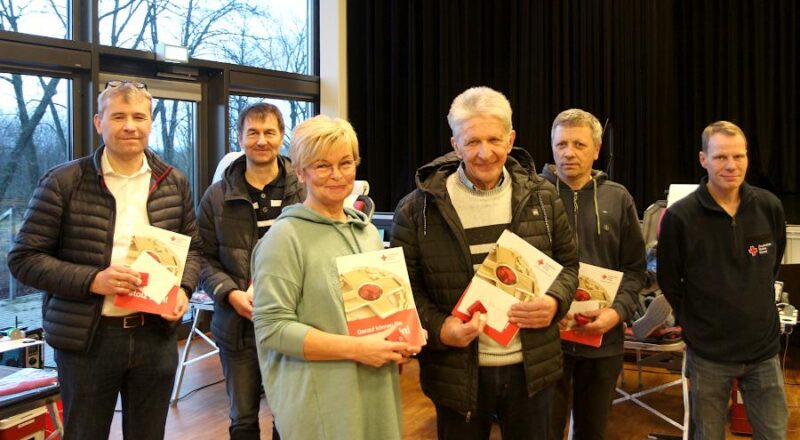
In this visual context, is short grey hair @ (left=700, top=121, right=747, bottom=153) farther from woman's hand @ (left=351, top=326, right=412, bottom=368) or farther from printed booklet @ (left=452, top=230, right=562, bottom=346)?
woman's hand @ (left=351, top=326, right=412, bottom=368)

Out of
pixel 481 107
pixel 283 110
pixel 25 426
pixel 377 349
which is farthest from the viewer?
pixel 283 110

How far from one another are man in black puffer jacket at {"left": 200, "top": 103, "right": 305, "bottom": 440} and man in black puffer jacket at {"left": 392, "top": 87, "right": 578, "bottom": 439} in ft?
2.01

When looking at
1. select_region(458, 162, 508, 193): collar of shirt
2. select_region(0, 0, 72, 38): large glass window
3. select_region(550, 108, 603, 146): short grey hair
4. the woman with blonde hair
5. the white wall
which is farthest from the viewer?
the white wall

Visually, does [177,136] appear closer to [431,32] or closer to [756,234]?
[431,32]

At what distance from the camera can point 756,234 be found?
2.22 m

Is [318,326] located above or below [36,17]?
below

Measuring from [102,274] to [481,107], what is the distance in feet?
3.62

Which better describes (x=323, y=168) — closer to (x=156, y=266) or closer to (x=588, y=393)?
(x=156, y=266)

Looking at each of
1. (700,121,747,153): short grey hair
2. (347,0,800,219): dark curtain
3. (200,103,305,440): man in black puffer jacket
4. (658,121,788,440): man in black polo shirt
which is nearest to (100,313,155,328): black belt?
(200,103,305,440): man in black puffer jacket

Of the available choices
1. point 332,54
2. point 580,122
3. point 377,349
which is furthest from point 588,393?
point 332,54

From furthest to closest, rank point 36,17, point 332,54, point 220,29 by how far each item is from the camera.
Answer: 1. point 332,54
2. point 220,29
3. point 36,17

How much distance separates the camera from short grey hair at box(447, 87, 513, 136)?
1633mm

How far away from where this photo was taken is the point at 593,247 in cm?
221

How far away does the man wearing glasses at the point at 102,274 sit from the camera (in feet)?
5.92
